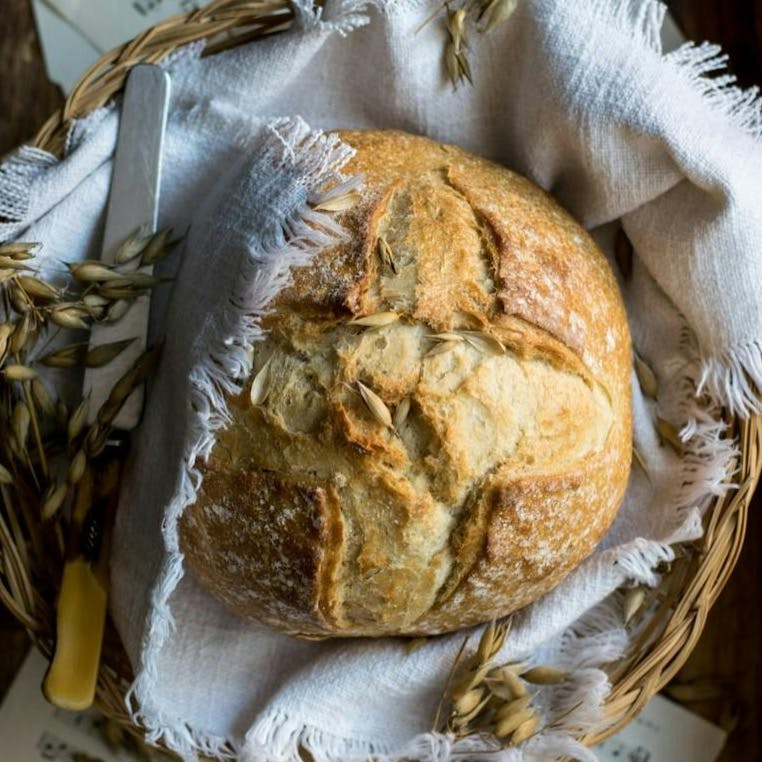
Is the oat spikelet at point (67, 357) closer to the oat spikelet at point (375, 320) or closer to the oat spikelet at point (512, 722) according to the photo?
the oat spikelet at point (375, 320)

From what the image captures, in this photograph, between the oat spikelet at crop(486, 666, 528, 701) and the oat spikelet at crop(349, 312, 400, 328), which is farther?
the oat spikelet at crop(486, 666, 528, 701)

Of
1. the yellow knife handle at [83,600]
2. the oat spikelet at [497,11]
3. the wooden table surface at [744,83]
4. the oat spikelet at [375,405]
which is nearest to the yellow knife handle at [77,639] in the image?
the yellow knife handle at [83,600]

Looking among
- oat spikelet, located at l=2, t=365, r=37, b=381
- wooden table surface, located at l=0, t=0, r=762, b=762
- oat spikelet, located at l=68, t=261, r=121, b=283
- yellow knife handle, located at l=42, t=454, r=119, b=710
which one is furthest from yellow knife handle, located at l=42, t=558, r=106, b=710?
wooden table surface, located at l=0, t=0, r=762, b=762

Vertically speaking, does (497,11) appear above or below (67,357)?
above

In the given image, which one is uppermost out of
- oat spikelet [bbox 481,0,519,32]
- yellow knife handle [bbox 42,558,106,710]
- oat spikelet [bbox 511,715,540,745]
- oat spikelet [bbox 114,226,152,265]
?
oat spikelet [bbox 481,0,519,32]

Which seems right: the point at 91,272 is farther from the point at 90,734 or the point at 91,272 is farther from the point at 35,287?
the point at 90,734

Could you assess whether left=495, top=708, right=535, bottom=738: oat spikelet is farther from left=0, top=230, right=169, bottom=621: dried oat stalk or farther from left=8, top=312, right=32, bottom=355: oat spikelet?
left=8, top=312, right=32, bottom=355: oat spikelet

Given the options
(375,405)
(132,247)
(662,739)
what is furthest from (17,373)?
(662,739)
